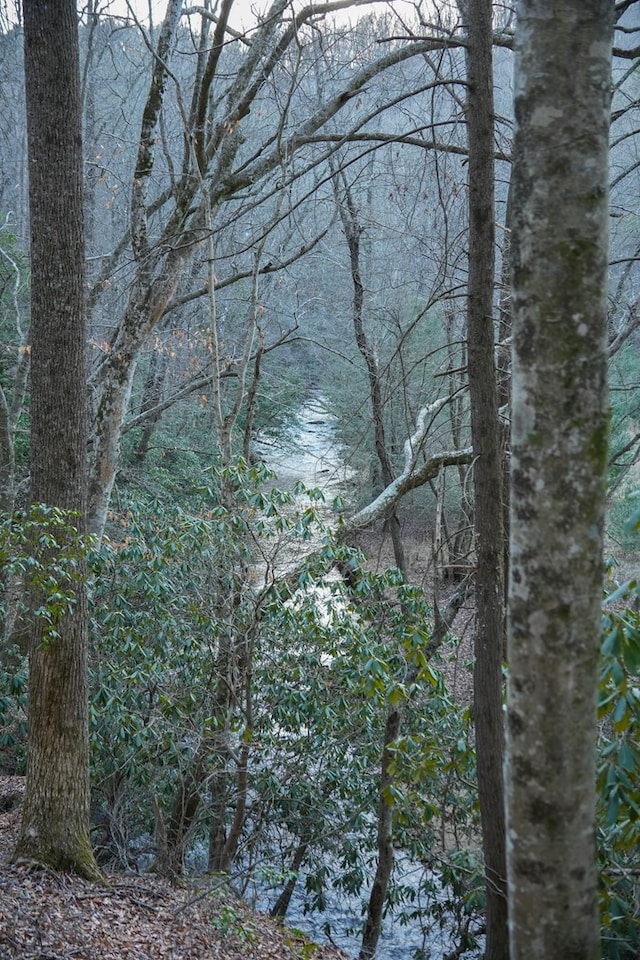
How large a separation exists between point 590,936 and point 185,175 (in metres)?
9.04

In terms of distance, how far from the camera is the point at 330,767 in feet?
22.9

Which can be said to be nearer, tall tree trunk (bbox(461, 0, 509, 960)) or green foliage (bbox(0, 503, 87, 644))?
green foliage (bbox(0, 503, 87, 644))

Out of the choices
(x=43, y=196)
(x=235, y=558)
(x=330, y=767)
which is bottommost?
(x=330, y=767)

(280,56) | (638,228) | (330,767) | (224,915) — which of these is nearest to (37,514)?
(224,915)

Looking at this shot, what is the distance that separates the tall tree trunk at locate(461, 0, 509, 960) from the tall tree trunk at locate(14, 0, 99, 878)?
8.93 feet

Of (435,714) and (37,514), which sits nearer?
(37,514)

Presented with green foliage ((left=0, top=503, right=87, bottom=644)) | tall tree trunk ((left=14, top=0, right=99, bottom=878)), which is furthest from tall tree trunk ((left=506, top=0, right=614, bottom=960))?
tall tree trunk ((left=14, top=0, right=99, bottom=878))

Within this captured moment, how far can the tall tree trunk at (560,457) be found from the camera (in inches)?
79.3

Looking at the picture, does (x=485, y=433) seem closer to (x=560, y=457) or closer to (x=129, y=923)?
(x=560, y=457)

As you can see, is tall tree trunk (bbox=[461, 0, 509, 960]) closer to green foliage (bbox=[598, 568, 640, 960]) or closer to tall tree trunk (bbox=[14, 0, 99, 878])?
green foliage (bbox=[598, 568, 640, 960])

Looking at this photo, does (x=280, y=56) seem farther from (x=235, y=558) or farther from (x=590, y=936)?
(x=590, y=936)

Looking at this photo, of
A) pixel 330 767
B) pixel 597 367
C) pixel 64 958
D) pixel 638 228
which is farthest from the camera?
pixel 638 228

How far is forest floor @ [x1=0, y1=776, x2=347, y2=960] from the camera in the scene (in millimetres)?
4391

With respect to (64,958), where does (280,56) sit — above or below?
above
